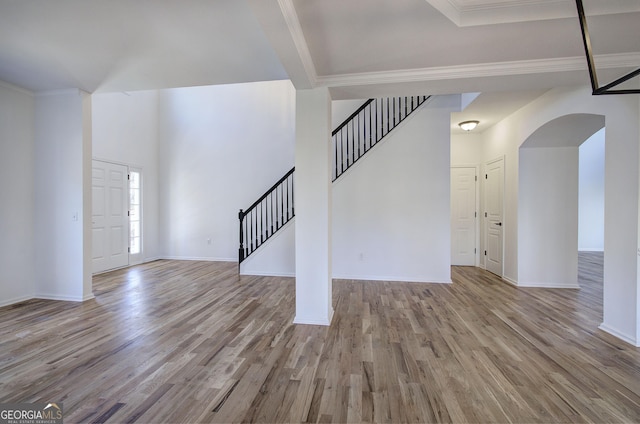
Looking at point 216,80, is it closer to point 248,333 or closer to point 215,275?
point 248,333

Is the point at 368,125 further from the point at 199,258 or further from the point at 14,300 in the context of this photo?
the point at 14,300

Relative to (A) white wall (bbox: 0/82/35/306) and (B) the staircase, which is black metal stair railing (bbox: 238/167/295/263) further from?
(A) white wall (bbox: 0/82/35/306)

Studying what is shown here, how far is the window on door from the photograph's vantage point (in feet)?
19.6

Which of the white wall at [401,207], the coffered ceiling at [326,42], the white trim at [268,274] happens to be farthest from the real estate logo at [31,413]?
the white wall at [401,207]

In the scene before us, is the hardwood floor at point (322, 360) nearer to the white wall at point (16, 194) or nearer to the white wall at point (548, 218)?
the white wall at point (16, 194)

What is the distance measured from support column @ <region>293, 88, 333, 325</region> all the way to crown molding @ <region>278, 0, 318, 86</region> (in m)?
0.35

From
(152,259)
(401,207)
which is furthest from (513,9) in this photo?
(152,259)

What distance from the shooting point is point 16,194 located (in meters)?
3.58

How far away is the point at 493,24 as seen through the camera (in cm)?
211

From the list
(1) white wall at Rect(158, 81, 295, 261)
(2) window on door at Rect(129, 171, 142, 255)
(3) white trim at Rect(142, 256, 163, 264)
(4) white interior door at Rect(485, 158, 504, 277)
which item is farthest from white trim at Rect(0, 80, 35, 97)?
(4) white interior door at Rect(485, 158, 504, 277)

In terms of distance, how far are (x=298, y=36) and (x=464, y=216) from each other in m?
5.31

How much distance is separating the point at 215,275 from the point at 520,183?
Answer: 5.57 metres

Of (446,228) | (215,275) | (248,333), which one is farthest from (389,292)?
(215,275)

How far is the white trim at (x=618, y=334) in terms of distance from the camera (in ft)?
8.25
